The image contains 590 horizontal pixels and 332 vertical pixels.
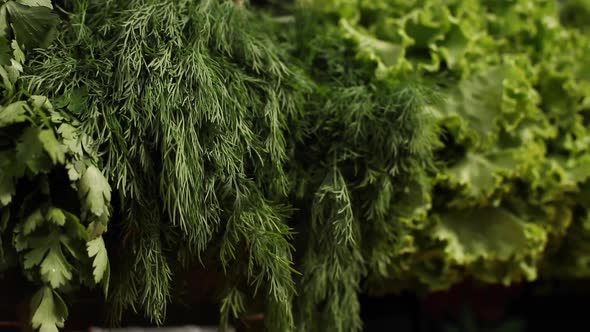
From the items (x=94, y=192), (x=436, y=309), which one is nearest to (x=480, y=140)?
(x=436, y=309)

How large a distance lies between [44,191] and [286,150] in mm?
347

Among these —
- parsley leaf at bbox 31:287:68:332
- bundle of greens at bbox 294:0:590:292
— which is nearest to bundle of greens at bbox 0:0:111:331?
parsley leaf at bbox 31:287:68:332

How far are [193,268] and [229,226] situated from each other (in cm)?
11

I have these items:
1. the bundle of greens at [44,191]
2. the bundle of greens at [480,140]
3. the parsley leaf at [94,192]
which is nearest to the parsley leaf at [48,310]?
the bundle of greens at [44,191]

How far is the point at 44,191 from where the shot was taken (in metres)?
0.82

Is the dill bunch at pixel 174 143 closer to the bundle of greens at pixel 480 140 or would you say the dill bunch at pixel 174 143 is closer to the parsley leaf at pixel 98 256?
the parsley leaf at pixel 98 256

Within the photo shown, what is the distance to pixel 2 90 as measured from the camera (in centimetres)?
85

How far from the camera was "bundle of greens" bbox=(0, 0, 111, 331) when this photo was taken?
79 centimetres

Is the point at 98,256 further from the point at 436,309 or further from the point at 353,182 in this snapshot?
the point at 436,309

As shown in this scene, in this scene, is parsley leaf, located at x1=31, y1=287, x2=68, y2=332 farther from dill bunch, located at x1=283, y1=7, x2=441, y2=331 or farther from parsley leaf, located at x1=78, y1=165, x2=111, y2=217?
dill bunch, located at x1=283, y1=7, x2=441, y2=331

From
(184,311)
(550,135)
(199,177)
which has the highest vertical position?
(199,177)

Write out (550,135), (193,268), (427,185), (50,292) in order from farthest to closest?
(550,135) < (427,185) < (193,268) < (50,292)

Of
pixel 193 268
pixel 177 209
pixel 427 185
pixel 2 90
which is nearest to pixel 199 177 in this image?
pixel 177 209

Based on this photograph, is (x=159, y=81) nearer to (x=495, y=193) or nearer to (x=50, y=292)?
(x=50, y=292)
